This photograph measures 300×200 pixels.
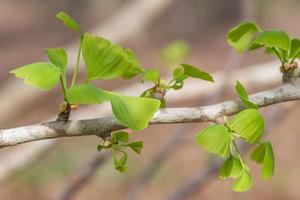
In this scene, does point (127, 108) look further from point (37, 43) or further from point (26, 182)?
point (37, 43)

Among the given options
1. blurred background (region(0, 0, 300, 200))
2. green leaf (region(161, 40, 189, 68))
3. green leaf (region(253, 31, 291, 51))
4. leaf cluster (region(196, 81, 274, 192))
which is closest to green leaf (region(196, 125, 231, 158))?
leaf cluster (region(196, 81, 274, 192))

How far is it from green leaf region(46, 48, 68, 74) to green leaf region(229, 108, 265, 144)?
0.63 ft

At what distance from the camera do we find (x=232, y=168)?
67 cm

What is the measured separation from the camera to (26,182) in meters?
3.44

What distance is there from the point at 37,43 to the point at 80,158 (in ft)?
8.57

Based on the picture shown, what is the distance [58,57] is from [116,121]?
9 centimetres

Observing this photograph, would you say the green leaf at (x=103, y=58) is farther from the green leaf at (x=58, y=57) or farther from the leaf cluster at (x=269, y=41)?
the leaf cluster at (x=269, y=41)

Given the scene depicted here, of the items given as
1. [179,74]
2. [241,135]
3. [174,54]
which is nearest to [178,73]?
[179,74]

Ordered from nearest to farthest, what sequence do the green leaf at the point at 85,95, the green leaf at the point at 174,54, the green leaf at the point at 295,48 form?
the green leaf at the point at 85,95 → the green leaf at the point at 295,48 → the green leaf at the point at 174,54

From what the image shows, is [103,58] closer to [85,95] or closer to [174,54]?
[85,95]

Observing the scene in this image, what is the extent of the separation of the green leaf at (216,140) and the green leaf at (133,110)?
6 centimetres

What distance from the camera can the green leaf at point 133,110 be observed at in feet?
1.94

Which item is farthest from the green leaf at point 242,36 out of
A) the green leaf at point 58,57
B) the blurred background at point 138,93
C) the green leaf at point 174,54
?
the green leaf at point 174,54

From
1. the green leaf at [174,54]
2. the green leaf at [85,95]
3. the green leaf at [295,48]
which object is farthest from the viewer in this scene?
the green leaf at [174,54]
